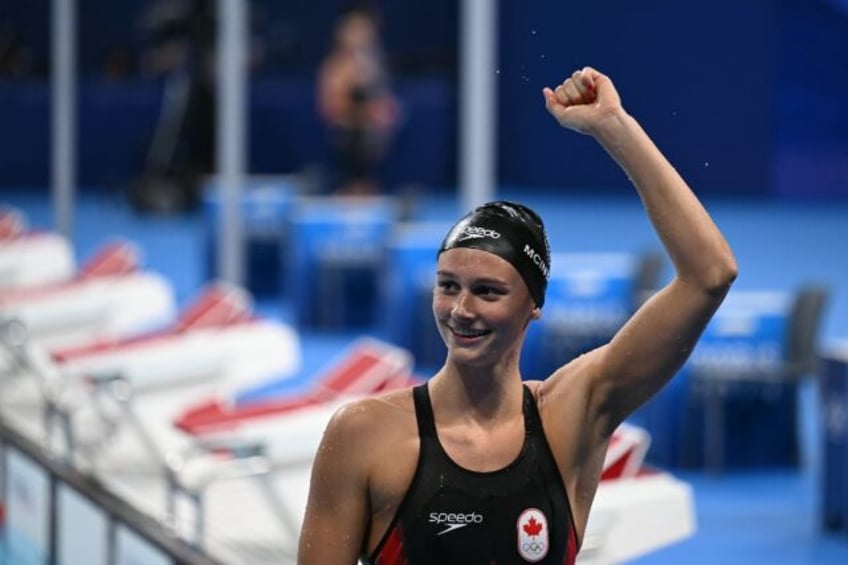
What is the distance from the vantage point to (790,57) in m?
20.2

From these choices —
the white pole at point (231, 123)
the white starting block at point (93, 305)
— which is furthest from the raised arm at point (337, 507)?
the white pole at point (231, 123)

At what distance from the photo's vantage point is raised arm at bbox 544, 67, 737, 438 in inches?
103

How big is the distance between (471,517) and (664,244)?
0.46 meters

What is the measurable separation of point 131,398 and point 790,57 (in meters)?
13.9

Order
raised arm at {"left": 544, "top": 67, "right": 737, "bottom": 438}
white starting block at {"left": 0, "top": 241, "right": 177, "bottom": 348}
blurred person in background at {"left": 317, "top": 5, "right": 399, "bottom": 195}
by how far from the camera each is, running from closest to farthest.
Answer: raised arm at {"left": 544, "top": 67, "right": 737, "bottom": 438}
white starting block at {"left": 0, "top": 241, "right": 177, "bottom": 348}
blurred person in background at {"left": 317, "top": 5, "right": 399, "bottom": 195}

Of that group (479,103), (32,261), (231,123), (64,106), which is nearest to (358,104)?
(64,106)

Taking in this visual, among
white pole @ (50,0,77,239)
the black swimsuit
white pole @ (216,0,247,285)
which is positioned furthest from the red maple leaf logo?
white pole @ (50,0,77,239)

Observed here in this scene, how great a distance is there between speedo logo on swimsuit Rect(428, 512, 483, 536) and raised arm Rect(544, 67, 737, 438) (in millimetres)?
274

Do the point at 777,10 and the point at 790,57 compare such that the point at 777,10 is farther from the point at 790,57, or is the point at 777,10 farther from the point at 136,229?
the point at 136,229

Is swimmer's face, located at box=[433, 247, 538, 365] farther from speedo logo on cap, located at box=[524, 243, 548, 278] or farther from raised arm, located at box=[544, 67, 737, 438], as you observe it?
raised arm, located at box=[544, 67, 737, 438]

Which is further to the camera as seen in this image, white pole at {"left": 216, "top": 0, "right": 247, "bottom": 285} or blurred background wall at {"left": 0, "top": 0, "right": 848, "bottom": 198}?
blurred background wall at {"left": 0, "top": 0, "right": 848, "bottom": 198}

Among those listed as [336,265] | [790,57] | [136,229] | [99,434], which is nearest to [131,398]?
[99,434]

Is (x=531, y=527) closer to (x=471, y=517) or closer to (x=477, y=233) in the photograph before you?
(x=471, y=517)

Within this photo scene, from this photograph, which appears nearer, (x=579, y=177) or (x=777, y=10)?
(x=777, y=10)
